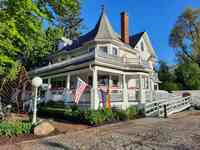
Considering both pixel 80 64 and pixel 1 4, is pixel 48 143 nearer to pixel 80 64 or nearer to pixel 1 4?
pixel 1 4

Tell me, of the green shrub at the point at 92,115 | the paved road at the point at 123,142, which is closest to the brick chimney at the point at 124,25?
the green shrub at the point at 92,115

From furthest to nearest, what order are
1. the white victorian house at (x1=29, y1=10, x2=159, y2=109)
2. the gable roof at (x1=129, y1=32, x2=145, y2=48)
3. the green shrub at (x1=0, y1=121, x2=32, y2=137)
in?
the gable roof at (x1=129, y1=32, x2=145, y2=48) → the white victorian house at (x1=29, y1=10, x2=159, y2=109) → the green shrub at (x1=0, y1=121, x2=32, y2=137)

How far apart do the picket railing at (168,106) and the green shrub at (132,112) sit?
3.11ft

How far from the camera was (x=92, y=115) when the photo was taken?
35.6ft

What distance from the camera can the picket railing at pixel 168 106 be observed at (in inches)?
558

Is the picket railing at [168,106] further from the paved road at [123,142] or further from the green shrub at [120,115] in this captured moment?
the paved road at [123,142]

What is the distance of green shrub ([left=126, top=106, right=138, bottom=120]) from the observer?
505 inches

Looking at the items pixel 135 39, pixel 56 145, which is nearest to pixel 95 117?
pixel 56 145

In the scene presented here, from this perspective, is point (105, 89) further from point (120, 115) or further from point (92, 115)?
point (92, 115)

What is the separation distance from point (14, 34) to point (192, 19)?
36.6 metres

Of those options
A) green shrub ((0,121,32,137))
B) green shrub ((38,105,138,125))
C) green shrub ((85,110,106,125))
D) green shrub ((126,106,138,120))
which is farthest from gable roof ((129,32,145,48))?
green shrub ((0,121,32,137))

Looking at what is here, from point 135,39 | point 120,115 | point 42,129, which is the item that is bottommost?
point 42,129

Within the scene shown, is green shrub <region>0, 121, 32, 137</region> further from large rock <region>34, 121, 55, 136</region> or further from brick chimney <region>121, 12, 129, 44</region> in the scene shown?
brick chimney <region>121, 12, 129, 44</region>

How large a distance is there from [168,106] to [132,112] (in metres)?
4.06
